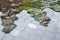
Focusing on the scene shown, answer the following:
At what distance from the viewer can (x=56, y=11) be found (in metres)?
3.00

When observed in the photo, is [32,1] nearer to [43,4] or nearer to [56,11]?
[43,4]

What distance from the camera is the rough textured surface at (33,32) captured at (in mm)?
2238

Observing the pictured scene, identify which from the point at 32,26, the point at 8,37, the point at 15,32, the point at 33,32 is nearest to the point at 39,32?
the point at 33,32

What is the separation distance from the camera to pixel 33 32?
2.37 metres

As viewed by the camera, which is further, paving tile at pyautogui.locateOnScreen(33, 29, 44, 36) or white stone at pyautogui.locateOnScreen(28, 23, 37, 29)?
white stone at pyautogui.locateOnScreen(28, 23, 37, 29)

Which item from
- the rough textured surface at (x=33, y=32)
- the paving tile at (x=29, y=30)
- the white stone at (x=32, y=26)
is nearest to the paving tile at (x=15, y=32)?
the rough textured surface at (x=33, y=32)

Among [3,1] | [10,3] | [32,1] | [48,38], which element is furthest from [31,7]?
[48,38]

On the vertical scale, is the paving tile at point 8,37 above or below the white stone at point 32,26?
below

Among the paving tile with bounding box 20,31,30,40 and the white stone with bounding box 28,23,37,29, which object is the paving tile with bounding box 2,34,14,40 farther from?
the white stone with bounding box 28,23,37,29

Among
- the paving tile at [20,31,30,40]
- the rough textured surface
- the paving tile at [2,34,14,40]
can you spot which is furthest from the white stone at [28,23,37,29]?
the paving tile at [2,34,14,40]

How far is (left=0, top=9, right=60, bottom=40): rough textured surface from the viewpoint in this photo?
7.34 ft

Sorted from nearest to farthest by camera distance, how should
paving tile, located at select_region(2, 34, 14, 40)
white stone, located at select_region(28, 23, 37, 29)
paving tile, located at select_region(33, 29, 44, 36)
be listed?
paving tile, located at select_region(2, 34, 14, 40)
paving tile, located at select_region(33, 29, 44, 36)
white stone, located at select_region(28, 23, 37, 29)

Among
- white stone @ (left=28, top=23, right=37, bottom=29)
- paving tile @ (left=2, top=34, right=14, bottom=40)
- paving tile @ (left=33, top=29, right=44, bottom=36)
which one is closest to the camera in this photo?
paving tile @ (left=2, top=34, right=14, bottom=40)

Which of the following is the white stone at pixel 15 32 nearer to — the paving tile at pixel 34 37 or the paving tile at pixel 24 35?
the paving tile at pixel 24 35
